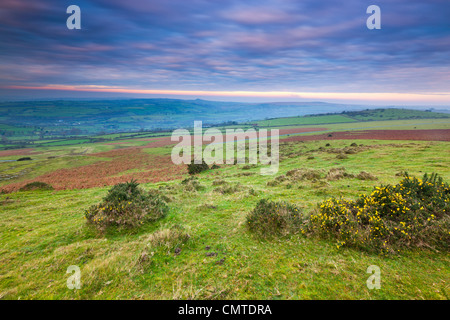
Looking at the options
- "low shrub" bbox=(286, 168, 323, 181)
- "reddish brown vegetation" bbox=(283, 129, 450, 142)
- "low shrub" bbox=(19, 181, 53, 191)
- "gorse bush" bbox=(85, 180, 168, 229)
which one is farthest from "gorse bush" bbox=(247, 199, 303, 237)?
"reddish brown vegetation" bbox=(283, 129, 450, 142)

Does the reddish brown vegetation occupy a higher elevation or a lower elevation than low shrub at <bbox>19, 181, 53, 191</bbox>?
higher

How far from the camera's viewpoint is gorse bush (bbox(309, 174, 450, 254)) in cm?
659

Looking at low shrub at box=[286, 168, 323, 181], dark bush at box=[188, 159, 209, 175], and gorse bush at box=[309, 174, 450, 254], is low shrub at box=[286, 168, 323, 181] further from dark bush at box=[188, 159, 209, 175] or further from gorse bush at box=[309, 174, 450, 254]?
dark bush at box=[188, 159, 209, 175]

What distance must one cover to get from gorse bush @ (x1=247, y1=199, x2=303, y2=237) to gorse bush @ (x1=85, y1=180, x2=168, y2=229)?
17.1ft

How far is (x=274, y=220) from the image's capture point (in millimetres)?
8281

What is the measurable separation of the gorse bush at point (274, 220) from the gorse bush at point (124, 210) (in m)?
5.21

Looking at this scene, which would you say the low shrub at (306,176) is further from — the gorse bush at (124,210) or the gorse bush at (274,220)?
the gorse bush at (124,210)

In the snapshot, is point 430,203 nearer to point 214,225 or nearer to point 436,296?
point 436,296

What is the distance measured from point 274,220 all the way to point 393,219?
446cm

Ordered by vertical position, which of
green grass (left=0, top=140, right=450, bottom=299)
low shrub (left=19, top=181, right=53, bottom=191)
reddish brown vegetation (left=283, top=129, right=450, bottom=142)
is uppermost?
reddish brown vegetation (left=283, top=129, right=450, bottom=142)

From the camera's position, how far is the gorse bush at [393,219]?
21.6 ft
